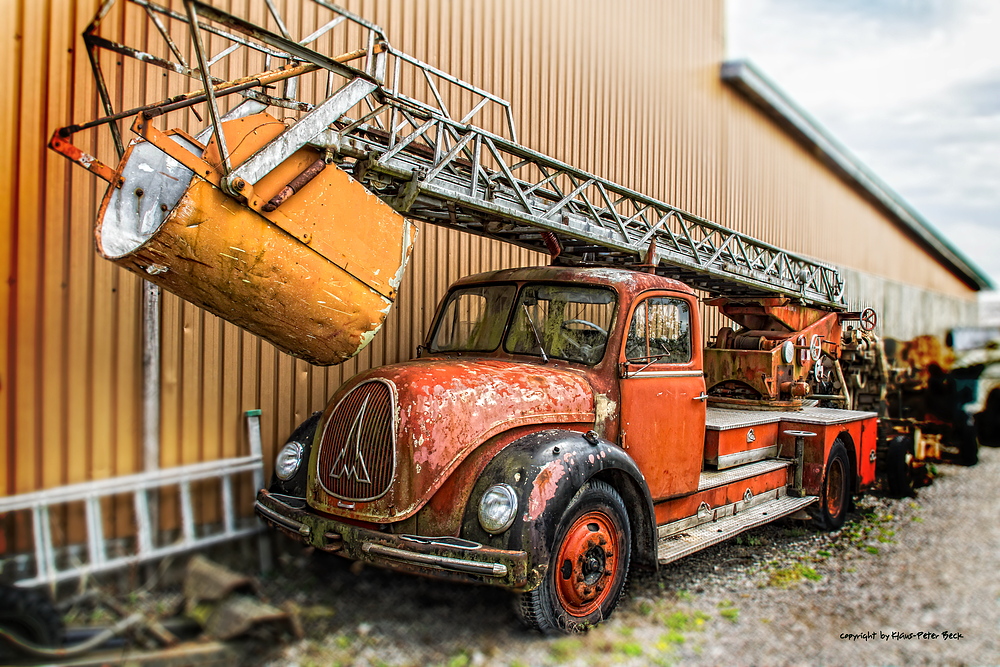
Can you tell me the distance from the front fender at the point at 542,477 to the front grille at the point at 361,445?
1.76 ft

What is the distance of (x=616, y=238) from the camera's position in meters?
5.69

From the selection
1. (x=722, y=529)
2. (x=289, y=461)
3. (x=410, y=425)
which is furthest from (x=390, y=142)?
(x=722, y=529)

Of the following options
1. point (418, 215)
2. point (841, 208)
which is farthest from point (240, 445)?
point (841, 208)

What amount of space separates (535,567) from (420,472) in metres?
0.78

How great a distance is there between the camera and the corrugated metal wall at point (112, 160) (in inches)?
171

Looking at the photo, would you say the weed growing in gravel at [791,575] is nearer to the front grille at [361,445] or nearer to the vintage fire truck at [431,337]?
the vintage fire truck at [431,337]

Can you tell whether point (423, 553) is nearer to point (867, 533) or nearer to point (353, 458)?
point (353, 458)

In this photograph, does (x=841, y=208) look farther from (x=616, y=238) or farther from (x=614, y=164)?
(x=616, y=238)

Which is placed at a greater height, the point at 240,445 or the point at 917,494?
the point at 240,445

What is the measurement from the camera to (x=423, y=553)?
3.30 metres

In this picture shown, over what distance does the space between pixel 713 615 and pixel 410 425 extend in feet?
7.78

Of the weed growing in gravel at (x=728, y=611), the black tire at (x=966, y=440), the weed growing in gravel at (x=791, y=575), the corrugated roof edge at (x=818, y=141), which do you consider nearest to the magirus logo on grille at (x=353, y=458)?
the weed growing in gravel at (x=728, y=611)

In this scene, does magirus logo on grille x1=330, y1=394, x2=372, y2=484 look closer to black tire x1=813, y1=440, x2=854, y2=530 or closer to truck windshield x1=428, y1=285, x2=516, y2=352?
truck windshield x1=428, y1=285, x2=516, y2=352

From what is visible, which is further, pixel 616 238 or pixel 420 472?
pixel 616 238
